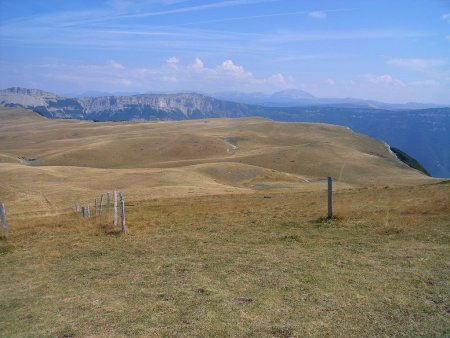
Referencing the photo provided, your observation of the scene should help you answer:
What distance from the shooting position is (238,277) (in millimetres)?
14344

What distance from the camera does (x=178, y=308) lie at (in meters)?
12.0

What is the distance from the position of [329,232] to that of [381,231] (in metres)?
2.31

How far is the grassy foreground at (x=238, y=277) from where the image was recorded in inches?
429

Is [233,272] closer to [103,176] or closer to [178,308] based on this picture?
[178,308]

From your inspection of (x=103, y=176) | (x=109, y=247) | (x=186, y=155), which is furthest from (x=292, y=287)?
(x=186, y=155)

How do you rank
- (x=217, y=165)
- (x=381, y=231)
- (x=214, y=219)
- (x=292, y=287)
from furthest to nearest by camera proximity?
(x=217, y=165)
(x=214, y=219)
(x=381, y=231)
(x=292, y=287)

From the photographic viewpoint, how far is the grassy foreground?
10.9m

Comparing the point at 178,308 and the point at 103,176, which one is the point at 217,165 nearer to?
the point at 103,176

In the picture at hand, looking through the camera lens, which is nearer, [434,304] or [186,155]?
[434,304]

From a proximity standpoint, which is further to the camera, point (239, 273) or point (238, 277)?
point (239, 273)

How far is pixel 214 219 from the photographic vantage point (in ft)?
83.2

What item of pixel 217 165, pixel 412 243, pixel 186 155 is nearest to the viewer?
pixel 412 243

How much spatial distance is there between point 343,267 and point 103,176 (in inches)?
2654

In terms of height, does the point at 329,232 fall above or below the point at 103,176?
above
